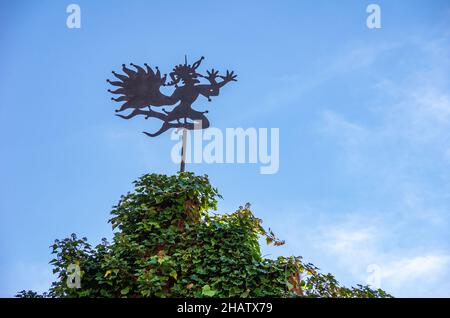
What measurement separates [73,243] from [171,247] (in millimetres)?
1070

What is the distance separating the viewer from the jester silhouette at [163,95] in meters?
6.86

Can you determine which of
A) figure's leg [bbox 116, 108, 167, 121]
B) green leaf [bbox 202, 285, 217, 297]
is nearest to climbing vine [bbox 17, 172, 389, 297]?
green leaf [bbox 202, 285, 217, 297]

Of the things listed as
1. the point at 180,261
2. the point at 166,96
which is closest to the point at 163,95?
the point at 166,96

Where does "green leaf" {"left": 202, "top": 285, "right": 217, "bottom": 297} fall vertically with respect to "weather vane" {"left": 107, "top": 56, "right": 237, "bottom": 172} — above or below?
below

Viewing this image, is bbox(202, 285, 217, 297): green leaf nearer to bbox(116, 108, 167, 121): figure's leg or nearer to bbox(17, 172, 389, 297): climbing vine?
bbox(17, 172, 389, 297): climbing vine

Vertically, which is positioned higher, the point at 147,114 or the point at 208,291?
the point at 147,114

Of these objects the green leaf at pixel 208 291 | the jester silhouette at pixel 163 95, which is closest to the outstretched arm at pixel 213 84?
the jester silhouette at pixel 163 95

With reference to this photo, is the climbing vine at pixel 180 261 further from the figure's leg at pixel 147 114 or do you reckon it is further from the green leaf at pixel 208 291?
the figure's leg at pixel 147 114

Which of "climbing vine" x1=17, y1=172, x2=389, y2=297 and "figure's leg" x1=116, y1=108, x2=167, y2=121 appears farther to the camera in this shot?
"figure's leg" x1=116, y1=108, x2=167, y2=121

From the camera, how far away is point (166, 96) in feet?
22.7

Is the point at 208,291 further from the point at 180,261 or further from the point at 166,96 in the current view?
the point at 166,96

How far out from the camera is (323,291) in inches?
227

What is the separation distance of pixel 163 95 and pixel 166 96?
0.04 m

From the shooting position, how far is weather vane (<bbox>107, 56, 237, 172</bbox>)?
685 cm
